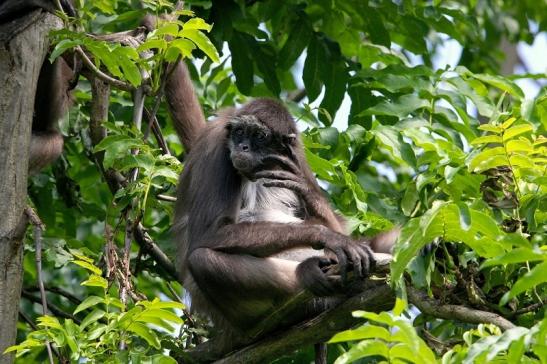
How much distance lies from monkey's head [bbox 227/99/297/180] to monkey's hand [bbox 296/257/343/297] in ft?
4.26

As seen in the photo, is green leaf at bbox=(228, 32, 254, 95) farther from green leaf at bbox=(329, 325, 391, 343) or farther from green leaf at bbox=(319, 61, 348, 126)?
green leaf at bbox=(329, 325, 391, 343)

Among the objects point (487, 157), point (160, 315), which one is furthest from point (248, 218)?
point (487, 157)

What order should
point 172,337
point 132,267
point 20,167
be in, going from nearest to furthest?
point 20,167, point 172,337, point 132,267

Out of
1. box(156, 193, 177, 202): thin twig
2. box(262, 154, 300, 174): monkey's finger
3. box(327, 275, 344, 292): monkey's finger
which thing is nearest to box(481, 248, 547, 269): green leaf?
box(327, 275, 344, 292): monkey's finger

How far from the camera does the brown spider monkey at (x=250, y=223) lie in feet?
23.8

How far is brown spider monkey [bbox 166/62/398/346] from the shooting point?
7250 millimetres

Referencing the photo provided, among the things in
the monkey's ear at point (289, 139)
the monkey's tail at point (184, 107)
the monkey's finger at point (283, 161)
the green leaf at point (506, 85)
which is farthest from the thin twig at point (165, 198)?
the green leaf at point (506, 85)

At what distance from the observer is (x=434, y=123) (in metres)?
8.08

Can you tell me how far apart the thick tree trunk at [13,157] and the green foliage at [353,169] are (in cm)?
27

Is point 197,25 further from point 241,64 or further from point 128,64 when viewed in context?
point 241,64

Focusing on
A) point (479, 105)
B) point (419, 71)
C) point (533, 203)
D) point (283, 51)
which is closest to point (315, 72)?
point (283, 51)

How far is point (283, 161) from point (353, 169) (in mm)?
670

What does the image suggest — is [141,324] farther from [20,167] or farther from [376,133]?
[376,133]

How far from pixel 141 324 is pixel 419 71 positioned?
367 centimetres
